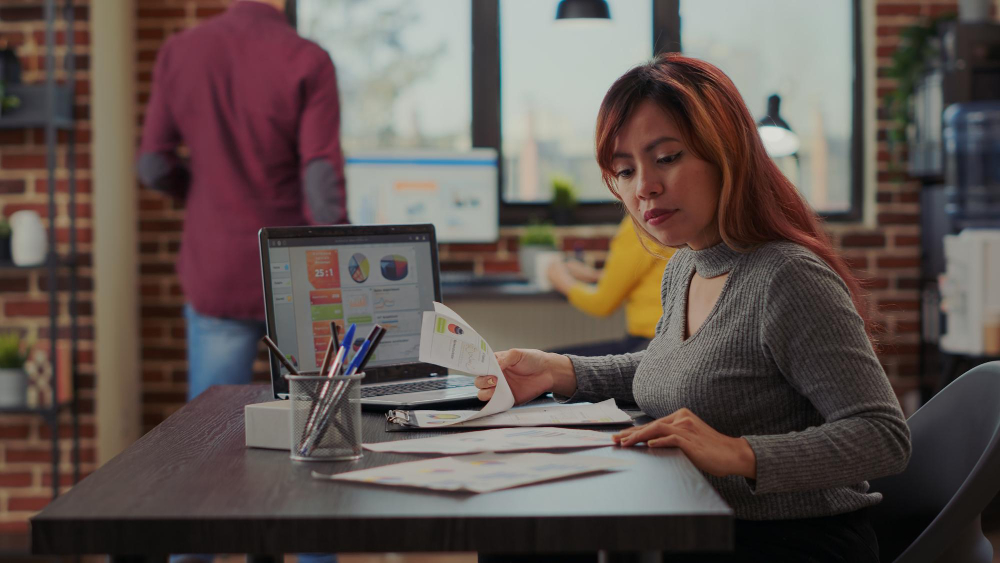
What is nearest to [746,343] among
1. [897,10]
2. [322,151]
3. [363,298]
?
[363,298]

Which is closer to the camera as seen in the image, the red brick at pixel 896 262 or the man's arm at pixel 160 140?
the man's arm at pixel 160 140

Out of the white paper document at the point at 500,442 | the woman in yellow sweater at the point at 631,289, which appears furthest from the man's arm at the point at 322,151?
the white paper document at the point at 500,442

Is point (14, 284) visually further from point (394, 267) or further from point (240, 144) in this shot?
point (394, 267)

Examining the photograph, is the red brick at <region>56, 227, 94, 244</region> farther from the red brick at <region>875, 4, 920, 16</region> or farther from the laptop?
the red brick at <region>875, 4, 920, 16</region>

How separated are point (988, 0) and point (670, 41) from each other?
3.77 feet

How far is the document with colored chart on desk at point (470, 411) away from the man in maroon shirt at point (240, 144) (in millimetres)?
1321

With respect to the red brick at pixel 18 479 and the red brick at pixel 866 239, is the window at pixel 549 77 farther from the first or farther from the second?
the red brick at pixel 18 479

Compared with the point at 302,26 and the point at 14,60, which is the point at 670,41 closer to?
the point at 302,26

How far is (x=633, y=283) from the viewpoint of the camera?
2.88m

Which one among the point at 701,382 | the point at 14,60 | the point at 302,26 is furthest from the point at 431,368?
the point at 302,26

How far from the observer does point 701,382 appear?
122 centimetres

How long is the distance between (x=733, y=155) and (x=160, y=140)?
1.91 m

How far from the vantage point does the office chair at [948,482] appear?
3.77ft

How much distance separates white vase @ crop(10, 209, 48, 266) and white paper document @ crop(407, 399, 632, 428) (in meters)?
2.16
